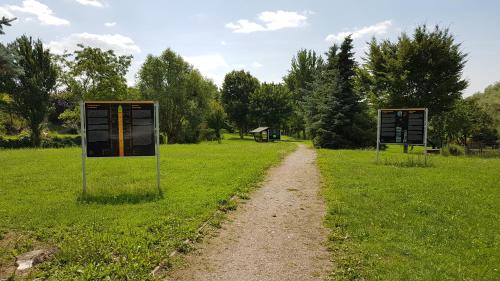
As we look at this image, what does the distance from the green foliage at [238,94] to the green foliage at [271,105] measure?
10.6ft

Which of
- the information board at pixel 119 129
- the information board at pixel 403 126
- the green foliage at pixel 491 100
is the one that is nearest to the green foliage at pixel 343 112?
the information board at pixel 403 126

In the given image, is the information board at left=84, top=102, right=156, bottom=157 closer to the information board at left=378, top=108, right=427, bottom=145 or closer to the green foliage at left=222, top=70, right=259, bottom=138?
the information board at left=378, top=108, right=427, bottom=145

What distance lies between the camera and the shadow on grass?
29.3 ft

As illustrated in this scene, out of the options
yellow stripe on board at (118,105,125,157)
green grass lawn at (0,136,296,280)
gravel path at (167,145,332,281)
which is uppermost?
yellow stripe on board at (118,105,125,157)

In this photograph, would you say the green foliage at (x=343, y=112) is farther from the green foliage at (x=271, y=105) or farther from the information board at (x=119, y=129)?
the green foliage at (x=271, y=105)

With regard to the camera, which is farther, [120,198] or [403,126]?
[403,126]

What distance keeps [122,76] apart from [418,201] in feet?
121

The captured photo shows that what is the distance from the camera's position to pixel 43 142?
33625 millimetres

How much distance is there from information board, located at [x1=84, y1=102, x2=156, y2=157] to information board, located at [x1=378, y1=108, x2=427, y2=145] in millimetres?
11030

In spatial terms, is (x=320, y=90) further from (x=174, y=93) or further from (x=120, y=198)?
(x=120, y=198)

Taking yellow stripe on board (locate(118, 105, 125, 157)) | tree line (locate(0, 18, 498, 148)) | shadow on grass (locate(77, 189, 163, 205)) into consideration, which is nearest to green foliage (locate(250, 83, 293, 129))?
tree line (locate(0, 18, 498, 148))

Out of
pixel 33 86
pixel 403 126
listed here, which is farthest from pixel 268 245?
pixel 33 86

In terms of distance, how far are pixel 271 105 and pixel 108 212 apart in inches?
1998

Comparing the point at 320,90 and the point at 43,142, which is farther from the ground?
the point at 320,90
